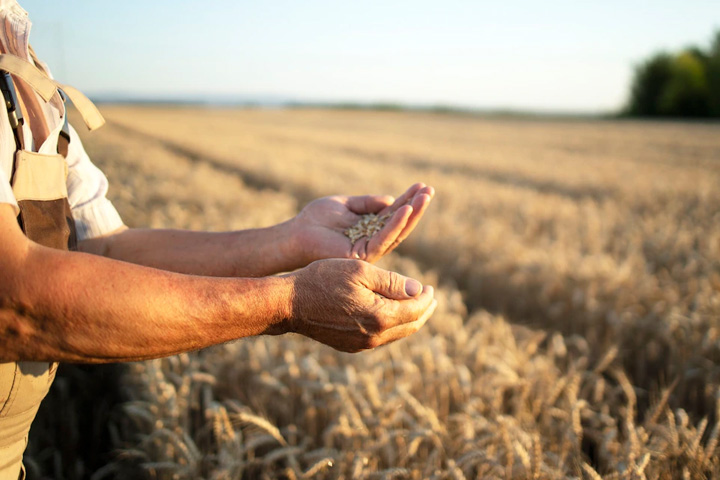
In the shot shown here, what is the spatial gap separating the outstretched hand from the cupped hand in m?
0.30

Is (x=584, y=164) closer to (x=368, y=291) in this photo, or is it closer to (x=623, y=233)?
(x=623, y=233)

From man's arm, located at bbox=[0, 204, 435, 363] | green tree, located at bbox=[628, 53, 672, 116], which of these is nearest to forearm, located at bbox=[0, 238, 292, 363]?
man's arm, located at bbox=[0, 204, 435, 363]

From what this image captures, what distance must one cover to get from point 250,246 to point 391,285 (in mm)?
632

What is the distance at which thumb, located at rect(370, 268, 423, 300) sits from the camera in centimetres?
122

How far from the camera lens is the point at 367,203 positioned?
1827 millimetres

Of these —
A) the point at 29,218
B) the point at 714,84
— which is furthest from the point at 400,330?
the point at 714,84

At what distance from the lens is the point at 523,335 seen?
3.21 m

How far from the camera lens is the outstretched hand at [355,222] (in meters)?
1.54

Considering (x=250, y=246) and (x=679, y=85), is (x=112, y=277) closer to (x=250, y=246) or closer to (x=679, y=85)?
(x=250, y=246)

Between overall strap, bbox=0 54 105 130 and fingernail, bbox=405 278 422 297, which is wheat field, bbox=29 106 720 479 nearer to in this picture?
fingernail, bbox=405 278 422 297

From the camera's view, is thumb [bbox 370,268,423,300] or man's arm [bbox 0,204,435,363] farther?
thumb [bbox 370,268,423,300]

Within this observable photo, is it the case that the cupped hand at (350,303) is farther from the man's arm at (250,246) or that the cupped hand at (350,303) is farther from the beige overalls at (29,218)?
the beige overalls at (29,218)

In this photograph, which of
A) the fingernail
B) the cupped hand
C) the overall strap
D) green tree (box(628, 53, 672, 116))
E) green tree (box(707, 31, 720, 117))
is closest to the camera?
the overall strap

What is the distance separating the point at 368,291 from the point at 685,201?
24.9ft
